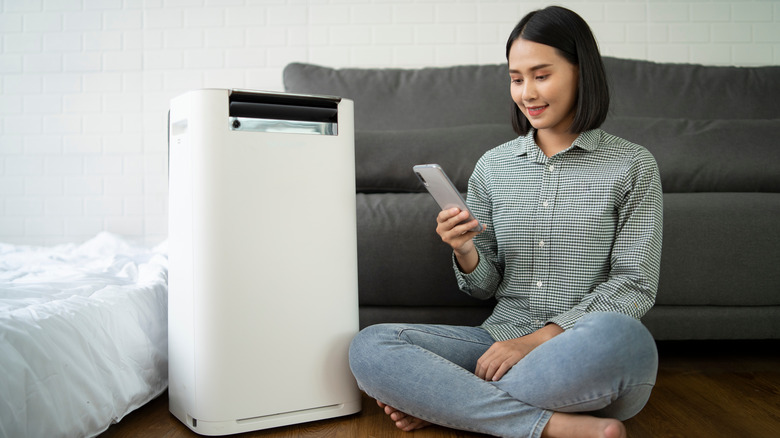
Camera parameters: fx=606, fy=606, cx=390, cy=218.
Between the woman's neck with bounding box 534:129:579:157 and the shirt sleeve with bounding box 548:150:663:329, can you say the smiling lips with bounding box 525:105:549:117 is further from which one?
the shirt sleeve with bounding box 548:150:663:329

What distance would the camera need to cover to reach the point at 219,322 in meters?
1.13

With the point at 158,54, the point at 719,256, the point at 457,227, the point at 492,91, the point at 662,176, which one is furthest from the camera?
the point at 158,54

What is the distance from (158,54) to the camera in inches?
108

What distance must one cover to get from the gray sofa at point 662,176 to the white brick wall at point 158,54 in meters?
0.39

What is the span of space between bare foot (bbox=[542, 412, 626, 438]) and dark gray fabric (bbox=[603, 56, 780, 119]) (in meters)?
1.50

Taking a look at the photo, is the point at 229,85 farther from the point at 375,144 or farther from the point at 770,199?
the point at 770,199

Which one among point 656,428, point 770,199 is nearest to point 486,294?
point 656,428

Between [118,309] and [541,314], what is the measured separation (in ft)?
2.79

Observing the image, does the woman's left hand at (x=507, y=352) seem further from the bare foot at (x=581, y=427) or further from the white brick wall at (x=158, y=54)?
the white brick wall at (x=158, y=54)

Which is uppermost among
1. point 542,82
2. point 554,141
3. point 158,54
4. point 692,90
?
point 158,54

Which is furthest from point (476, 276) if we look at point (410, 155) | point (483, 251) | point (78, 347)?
point (78, 347)

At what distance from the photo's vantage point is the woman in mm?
1004

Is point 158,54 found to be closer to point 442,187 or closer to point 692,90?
point 442,187

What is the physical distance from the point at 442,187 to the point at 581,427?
48cm
